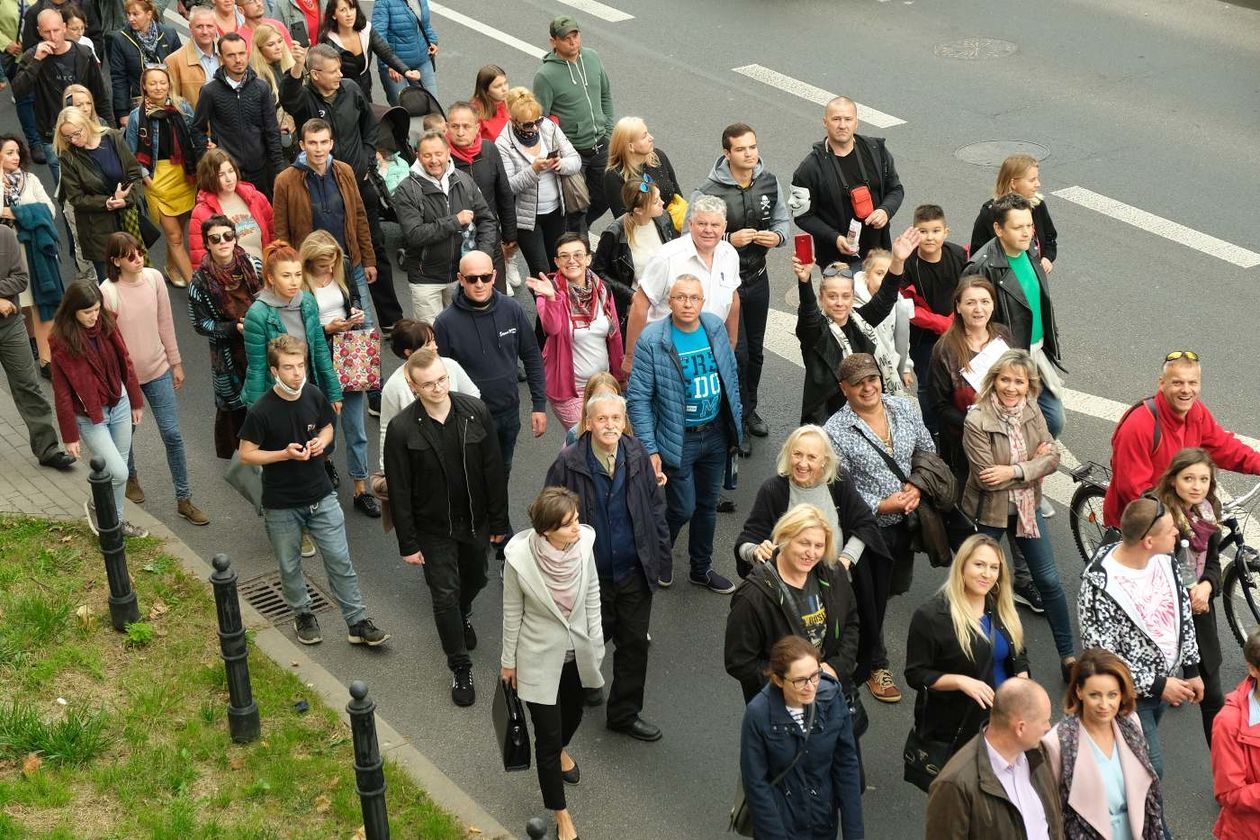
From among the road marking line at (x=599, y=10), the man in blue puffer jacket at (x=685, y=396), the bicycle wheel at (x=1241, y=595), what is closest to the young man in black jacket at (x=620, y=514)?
the man in blue puffer jacket at (x=685, y=396)

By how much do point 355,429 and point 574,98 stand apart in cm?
413

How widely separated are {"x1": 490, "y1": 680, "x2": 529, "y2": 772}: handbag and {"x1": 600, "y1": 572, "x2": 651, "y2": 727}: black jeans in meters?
0.72

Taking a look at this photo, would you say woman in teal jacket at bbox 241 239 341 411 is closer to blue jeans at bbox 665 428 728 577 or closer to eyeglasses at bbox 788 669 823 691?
blue jeans at bbox 665 428 728 577

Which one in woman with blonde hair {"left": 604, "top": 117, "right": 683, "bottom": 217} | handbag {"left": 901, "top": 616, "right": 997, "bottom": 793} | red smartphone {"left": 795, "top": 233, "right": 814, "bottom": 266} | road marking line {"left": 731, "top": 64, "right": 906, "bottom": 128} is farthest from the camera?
road marking line {"left": 731, "top": 64, "right": 906, "bottom": 128}

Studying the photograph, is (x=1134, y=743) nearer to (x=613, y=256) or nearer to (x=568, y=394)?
(x=568, y=394)

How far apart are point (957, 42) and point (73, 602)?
1270cm

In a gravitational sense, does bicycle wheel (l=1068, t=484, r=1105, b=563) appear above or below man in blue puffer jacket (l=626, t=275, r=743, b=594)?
below

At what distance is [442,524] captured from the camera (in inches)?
338

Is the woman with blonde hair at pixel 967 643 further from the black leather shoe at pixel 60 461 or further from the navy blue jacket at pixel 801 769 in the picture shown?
the black leather shoe at pixel 60 461

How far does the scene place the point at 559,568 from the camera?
24.6ft

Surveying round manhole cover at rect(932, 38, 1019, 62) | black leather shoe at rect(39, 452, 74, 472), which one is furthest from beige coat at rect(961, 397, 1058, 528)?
round manhole cover at rect(932, 38, 1019, 62)

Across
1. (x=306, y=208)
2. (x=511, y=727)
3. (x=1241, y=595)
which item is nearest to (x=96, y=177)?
(x=306, y=208)

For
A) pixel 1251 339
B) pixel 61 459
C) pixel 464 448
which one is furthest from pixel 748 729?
pixel 1251 339

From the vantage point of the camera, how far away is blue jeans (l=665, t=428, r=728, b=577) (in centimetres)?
929
